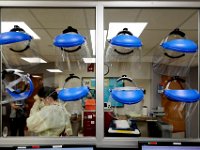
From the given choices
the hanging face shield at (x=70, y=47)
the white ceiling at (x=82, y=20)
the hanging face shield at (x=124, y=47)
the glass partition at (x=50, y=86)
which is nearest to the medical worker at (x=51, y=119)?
the glass partition at (x=50, y=86)

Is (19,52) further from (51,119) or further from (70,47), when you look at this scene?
(51,119)

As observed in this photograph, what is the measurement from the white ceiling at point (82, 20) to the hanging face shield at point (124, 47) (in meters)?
0.11

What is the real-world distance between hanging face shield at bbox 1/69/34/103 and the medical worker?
0.17 meters

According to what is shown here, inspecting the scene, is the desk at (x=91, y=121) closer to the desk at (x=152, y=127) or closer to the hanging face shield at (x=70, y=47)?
the desk at (x=152, y=127)

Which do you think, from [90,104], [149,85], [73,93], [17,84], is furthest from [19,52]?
[149,85]

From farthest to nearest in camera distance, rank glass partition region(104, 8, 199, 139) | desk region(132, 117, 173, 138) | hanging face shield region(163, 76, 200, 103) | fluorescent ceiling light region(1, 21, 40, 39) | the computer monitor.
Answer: fluorescent ceiling light region(1, 21, 40, 39), desk region(132, 117, 173, 138), glass partition region(104, 8, 199, 139), hanging face shield region(163, 76, 200, 103), the computer monitor

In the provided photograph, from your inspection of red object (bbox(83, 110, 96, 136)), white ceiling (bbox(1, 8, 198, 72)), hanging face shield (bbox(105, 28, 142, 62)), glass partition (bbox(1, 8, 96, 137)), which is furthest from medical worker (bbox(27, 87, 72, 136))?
hanging face shield (bbox(105, 28, 142, 62))

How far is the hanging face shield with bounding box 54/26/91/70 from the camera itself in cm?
163

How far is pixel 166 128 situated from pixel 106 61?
775mm

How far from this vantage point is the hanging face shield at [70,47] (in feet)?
5.34

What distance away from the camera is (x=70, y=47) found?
1.71 m

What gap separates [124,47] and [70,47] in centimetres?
41

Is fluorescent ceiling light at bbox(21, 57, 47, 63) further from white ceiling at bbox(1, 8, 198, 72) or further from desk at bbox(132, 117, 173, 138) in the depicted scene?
desk at bbox(132, 117, 173, 138)

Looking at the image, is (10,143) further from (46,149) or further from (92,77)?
(92,77)
